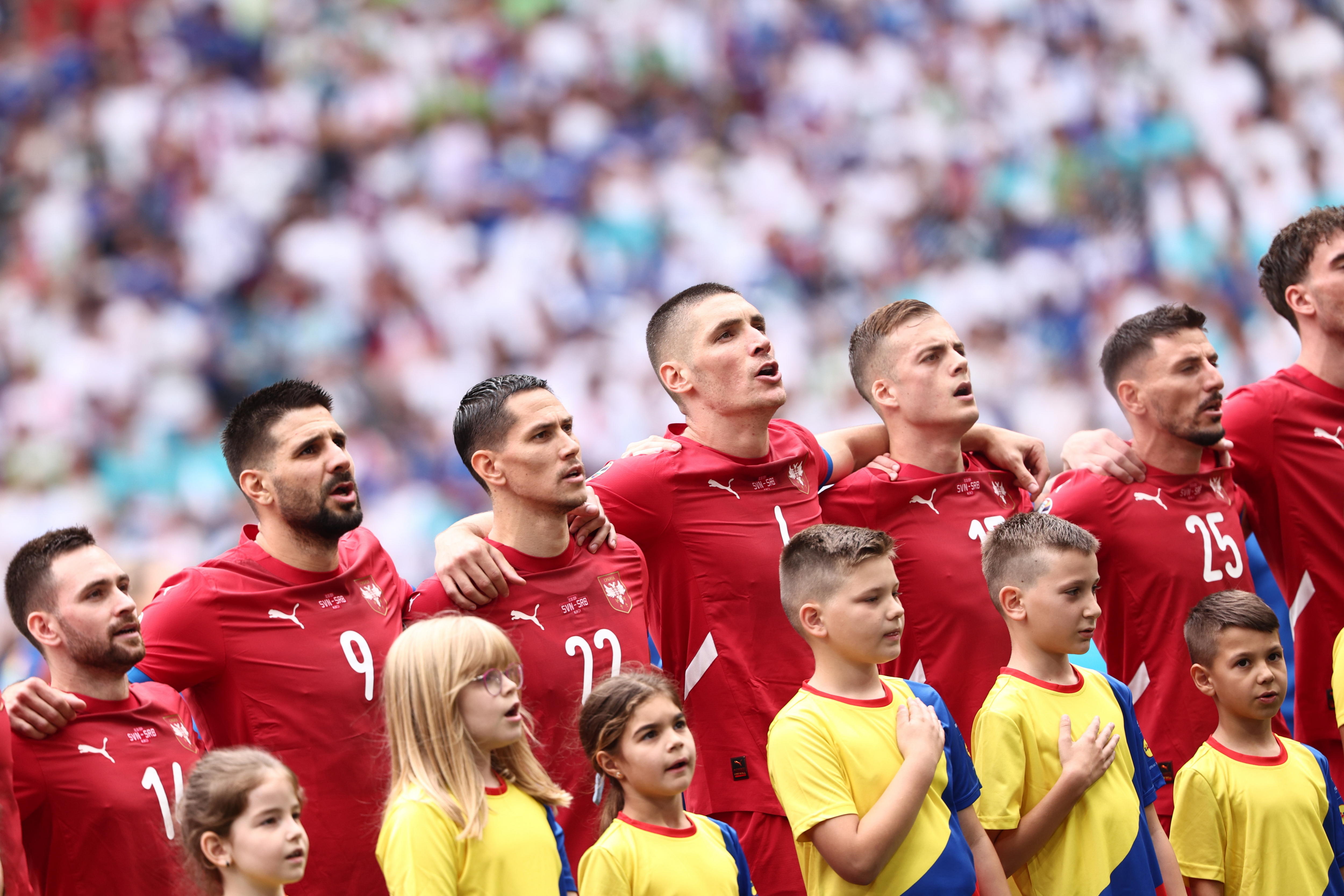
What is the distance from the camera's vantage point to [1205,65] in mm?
13703

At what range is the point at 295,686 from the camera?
13.0 ft

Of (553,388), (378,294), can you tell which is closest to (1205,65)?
(553,388)

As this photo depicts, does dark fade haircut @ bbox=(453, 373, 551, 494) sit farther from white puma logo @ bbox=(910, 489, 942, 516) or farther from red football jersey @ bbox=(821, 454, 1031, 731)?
white puma logo @ bbox=(910, 489, 942, 516)

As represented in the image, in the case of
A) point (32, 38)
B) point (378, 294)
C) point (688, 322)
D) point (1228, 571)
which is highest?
point (32, 38)

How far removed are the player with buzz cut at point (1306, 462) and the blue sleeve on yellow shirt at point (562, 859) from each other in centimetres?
229

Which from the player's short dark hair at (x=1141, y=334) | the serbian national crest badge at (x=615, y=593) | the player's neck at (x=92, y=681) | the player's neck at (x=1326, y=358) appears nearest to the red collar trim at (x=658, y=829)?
the serbian national crest badge at (x=615, y=593)

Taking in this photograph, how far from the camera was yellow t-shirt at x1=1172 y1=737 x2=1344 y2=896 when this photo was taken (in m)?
4.10

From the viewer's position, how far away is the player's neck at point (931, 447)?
4840 mm

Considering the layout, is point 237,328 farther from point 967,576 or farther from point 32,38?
point 967,576

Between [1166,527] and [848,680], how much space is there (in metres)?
1.51

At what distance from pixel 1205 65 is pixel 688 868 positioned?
12.3 m

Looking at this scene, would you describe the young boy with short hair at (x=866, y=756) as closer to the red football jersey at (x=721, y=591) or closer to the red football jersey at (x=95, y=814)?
the red football jersey at (x=721, y=591)

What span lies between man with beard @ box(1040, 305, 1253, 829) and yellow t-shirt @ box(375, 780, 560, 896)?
7.12ft

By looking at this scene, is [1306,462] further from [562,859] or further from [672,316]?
[562,859]
